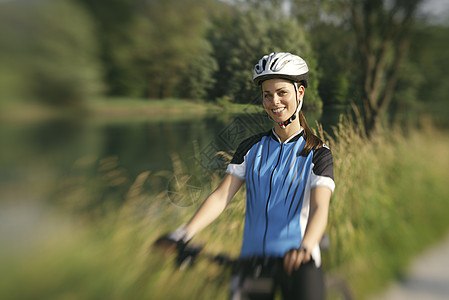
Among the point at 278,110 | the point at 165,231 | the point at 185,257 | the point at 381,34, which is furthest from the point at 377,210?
the point at 381,34

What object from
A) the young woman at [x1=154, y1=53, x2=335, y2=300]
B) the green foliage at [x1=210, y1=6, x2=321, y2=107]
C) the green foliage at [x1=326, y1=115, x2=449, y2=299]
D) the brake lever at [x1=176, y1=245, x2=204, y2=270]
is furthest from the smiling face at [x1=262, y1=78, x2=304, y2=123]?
the green foliage at [x1=326, y1=115, x2=449, y2=299]

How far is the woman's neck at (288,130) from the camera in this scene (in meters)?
1.54

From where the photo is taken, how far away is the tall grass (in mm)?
2137

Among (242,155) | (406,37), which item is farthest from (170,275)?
(406,37)

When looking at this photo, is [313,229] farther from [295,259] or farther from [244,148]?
[244,148]

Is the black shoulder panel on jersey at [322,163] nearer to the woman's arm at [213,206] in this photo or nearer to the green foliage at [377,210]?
the woman's arm at [213,206]

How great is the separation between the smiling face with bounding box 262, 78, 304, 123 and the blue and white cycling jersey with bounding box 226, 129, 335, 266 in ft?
0.41

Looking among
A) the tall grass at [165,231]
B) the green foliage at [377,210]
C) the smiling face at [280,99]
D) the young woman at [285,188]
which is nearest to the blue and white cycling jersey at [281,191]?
the young woman at [285,188]

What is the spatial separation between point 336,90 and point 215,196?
4.88 feet

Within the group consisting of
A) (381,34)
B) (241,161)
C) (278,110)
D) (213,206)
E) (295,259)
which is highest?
(381,34)

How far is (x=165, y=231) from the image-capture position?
273 centimetres

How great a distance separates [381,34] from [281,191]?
17.5ft

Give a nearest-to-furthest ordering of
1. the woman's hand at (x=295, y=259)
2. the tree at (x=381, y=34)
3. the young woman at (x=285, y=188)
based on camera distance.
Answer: the woman's hand at (x=295, y=259)
the young woman at (x=285, y=188)
the tree at (x=381, y=34)

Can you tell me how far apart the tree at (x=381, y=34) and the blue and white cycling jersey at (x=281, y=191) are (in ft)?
10.8
